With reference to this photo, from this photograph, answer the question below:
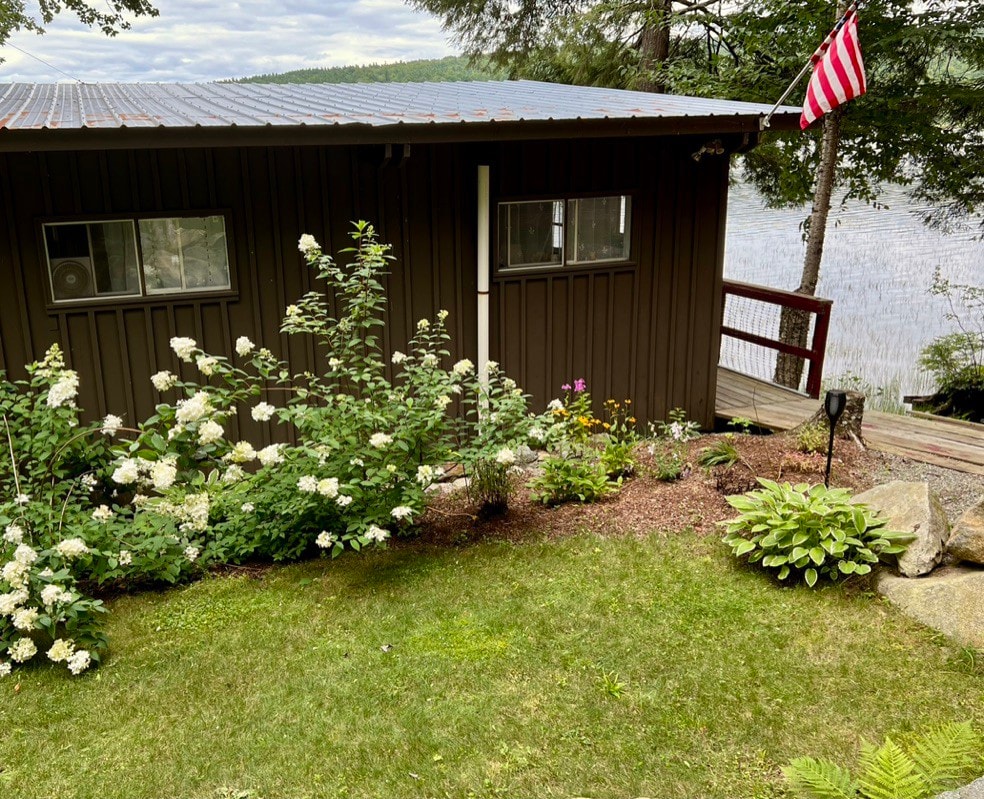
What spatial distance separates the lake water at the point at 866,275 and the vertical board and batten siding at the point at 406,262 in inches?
152

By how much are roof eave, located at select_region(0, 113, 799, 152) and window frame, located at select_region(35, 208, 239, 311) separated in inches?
31.5

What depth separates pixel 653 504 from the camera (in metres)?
5.24

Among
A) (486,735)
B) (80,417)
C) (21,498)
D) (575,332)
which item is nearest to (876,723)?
(486,735)

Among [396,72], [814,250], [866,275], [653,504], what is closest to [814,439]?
[653,504]

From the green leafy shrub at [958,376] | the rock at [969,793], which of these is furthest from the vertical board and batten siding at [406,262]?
the rock at [969,793]

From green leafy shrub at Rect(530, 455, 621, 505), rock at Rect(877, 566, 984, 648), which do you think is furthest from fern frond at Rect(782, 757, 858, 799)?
green leafy shrub at Rect(530, 455, 621, 505)

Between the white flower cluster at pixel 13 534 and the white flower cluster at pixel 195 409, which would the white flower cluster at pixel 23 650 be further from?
the white flower cluster at pixel 195 409

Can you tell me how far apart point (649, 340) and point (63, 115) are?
4.68m

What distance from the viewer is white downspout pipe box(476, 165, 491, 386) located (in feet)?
20.4

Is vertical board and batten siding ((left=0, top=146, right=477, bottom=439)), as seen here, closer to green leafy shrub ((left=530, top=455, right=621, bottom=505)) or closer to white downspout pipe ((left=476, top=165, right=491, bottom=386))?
white downspout pipe ((left=476, top=165, right=491, bottom=386))

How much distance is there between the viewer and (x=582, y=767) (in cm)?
291

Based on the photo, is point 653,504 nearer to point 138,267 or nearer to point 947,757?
point 947,757

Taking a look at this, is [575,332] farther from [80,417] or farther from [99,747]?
[99,747]

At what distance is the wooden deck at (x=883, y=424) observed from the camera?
6160mm
